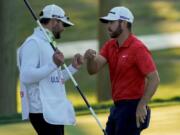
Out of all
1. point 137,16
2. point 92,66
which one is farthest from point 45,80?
point 137,16

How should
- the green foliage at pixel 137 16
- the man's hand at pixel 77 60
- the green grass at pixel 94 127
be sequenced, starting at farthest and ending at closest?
the green foliage at pixel 137 16 → the green grass at pixel 94 127 → the man's hand at pixel 77 60

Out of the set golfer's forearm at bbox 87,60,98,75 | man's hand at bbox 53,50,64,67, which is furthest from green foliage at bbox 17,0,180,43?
man's hand at bbox 53,50,64,67

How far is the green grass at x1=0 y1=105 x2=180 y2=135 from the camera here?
939cm

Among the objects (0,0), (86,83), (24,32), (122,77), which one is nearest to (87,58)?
(122,77)

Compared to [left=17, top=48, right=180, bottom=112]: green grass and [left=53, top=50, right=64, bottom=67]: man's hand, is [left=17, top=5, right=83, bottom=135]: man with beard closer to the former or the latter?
[left=53, top=50, right=64, bottom=67]: man's hand

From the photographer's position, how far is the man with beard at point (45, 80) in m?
6.13

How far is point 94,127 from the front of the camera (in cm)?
973

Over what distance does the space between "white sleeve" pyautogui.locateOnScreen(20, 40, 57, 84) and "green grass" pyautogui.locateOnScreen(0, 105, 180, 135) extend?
3181 millimetres

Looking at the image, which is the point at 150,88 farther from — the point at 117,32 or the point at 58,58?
the point at 58,58

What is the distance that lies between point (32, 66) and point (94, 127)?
370cm

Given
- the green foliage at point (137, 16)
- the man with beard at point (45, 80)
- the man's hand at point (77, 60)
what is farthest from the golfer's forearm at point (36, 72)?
the green foliage at point (137, 16)

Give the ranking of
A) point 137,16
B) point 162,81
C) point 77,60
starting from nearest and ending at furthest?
point 77,60 < point 162,81 < point 137,16

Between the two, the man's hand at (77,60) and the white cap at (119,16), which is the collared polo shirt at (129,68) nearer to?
the white cap at (119,16)

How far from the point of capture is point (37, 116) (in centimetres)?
627
